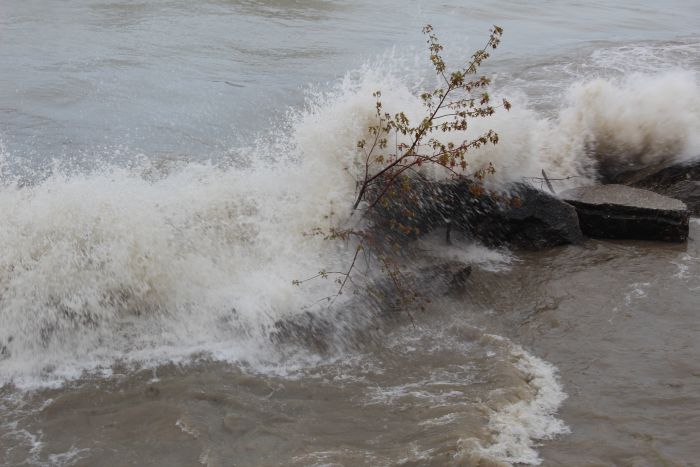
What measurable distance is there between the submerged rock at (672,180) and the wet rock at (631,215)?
809 millimetres

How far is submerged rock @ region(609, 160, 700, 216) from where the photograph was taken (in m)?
7.75

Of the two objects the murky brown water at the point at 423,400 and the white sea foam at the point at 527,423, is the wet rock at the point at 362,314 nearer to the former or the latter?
the murky brown water at the point at 423,400

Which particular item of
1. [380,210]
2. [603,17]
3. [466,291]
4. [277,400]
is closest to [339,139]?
[380,210]

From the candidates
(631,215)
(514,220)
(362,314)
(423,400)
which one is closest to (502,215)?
(514,220)

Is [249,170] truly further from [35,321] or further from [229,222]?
[35,321]

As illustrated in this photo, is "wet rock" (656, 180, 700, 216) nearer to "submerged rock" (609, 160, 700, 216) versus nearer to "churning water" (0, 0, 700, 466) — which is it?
"submerged rock" (609, 160, 700, 216)

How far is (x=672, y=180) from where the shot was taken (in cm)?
801

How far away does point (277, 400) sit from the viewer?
4402mm

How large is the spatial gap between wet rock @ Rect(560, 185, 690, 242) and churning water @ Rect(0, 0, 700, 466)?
0.59 ft

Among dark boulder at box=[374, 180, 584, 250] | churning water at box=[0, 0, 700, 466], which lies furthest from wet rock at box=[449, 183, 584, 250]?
churning water at box=[0, 0, 700, 466]

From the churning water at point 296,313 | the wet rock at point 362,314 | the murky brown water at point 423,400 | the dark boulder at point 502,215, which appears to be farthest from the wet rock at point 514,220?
the murky brown water at point 423,400

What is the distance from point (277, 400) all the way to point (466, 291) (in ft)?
7.16

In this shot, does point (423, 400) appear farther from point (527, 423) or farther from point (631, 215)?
point (631, 215)

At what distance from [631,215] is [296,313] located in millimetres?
3621
